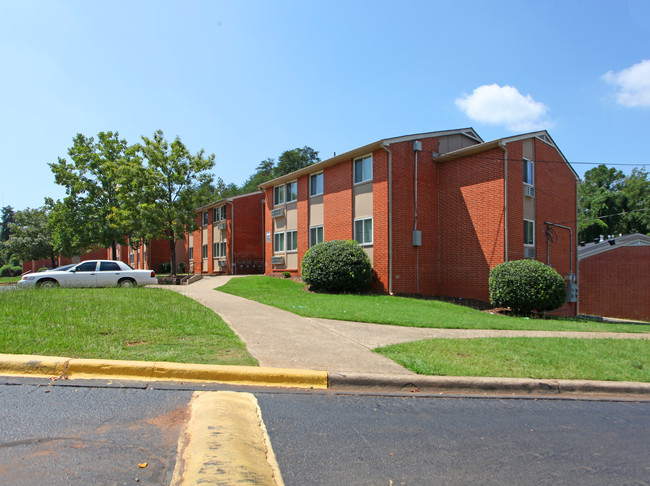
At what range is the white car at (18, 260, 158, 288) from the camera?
16.1m

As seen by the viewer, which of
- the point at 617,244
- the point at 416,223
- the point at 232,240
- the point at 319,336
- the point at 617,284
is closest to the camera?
the point at 319,336

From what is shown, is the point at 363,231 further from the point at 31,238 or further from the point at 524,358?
the point at 31,238

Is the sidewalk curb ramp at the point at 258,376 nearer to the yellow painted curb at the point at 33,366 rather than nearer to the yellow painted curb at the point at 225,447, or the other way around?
the yellow painted curb at the point at 33,366

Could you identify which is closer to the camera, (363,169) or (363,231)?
(363,231)

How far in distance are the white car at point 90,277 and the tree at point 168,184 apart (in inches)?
332

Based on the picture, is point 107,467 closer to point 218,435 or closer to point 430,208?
point 218,435

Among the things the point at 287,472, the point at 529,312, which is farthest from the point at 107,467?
the point at 529,312

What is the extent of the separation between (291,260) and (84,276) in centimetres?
1032

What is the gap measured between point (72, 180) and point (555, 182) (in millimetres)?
33365

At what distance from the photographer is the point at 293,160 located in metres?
65.6

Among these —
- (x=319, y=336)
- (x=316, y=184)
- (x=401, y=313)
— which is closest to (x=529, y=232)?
(x=401, y=313)

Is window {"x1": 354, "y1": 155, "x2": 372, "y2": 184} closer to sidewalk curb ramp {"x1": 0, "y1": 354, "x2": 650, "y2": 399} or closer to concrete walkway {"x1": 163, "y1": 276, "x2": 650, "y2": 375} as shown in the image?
concrete walkway {"x1": 163, "y1": 276, "x2": 650, "y2": 375}

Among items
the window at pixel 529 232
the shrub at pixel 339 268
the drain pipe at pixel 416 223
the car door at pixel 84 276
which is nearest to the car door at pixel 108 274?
the car door at pixel 84 276

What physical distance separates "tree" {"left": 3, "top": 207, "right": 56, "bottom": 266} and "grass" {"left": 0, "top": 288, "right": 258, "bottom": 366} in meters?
42.4
